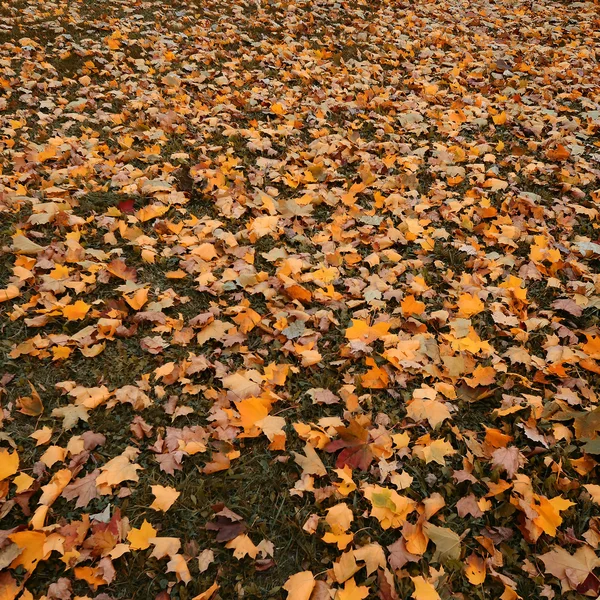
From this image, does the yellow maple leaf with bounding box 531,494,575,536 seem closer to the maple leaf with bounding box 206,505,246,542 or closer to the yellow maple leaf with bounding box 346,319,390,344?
the yellow maple leaf with bounding box 346,319,390,344

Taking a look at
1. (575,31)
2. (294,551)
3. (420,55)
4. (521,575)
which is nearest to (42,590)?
(294,551)

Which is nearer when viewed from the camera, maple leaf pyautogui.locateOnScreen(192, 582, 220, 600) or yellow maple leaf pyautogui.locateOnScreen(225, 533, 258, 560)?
maple leaf pyautogui.locateOnScreen(192, 582, 220, 600)

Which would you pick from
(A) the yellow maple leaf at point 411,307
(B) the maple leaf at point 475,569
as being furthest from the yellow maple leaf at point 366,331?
(B) the maple leaf at point 475,569

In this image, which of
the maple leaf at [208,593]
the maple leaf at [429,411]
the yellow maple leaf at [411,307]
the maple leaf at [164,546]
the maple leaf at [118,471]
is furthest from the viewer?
the yellow maple leaf at [411,307]

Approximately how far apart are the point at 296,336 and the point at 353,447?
29.7 inches

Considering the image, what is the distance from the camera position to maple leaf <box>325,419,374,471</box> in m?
2.22

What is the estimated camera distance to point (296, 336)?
9.11 ft

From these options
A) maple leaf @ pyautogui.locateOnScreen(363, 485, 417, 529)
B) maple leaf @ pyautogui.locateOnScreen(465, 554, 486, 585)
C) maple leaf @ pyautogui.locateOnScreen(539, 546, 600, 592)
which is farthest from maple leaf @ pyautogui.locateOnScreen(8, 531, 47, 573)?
maple leaf @ pyautogui.locateOnScreen(539, 546, 600, 592)

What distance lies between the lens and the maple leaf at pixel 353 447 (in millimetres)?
2225

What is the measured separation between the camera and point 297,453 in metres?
2.24

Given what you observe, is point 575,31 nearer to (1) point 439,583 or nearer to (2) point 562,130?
(2) point 562,130

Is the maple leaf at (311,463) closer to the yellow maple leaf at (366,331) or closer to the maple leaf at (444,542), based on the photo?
the maple leaf at (444,542)

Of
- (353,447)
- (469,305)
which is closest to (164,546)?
(353,447)

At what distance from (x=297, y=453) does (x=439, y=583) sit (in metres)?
0.77
